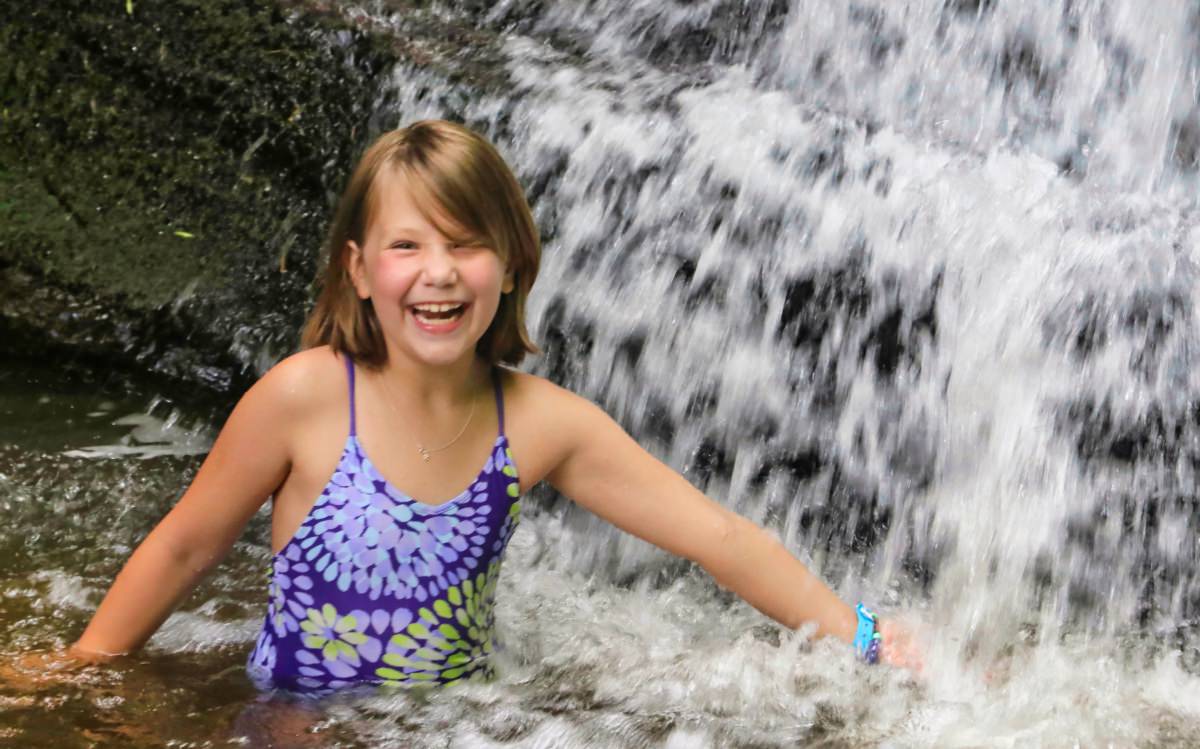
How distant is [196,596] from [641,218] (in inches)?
56.0

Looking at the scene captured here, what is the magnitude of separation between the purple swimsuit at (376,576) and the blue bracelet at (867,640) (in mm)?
648

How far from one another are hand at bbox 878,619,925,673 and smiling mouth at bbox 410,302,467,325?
95 centimetres

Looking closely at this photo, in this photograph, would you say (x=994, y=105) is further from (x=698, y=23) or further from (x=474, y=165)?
(x=474, y=165)

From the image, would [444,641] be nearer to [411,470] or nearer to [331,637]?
Result: [331,637]

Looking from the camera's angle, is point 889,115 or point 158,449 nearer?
point 158,449

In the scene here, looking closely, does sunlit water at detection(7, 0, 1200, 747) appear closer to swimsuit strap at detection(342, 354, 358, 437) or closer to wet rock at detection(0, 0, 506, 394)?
wet rock at detection(0, 0, 506, 394)

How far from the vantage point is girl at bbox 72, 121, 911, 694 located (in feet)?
7.20

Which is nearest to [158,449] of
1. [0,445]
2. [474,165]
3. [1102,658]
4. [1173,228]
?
[0,445]

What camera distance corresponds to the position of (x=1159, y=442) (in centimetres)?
296

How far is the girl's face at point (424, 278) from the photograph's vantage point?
7.09ft

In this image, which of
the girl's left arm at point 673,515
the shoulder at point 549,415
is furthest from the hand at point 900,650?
the shoulder at point 549,415

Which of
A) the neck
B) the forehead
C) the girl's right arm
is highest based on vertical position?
the forehead

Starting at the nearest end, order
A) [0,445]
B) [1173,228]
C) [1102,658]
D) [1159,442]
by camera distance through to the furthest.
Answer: [1102,658] → [1159,442] → [1173,228] → [0,445]

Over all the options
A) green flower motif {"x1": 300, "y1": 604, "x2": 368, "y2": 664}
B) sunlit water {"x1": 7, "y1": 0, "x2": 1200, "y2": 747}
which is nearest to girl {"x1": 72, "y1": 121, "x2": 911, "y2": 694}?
green flower motif {"x1": 300, "y1": 604, "x2": 368, "y2": 664}
